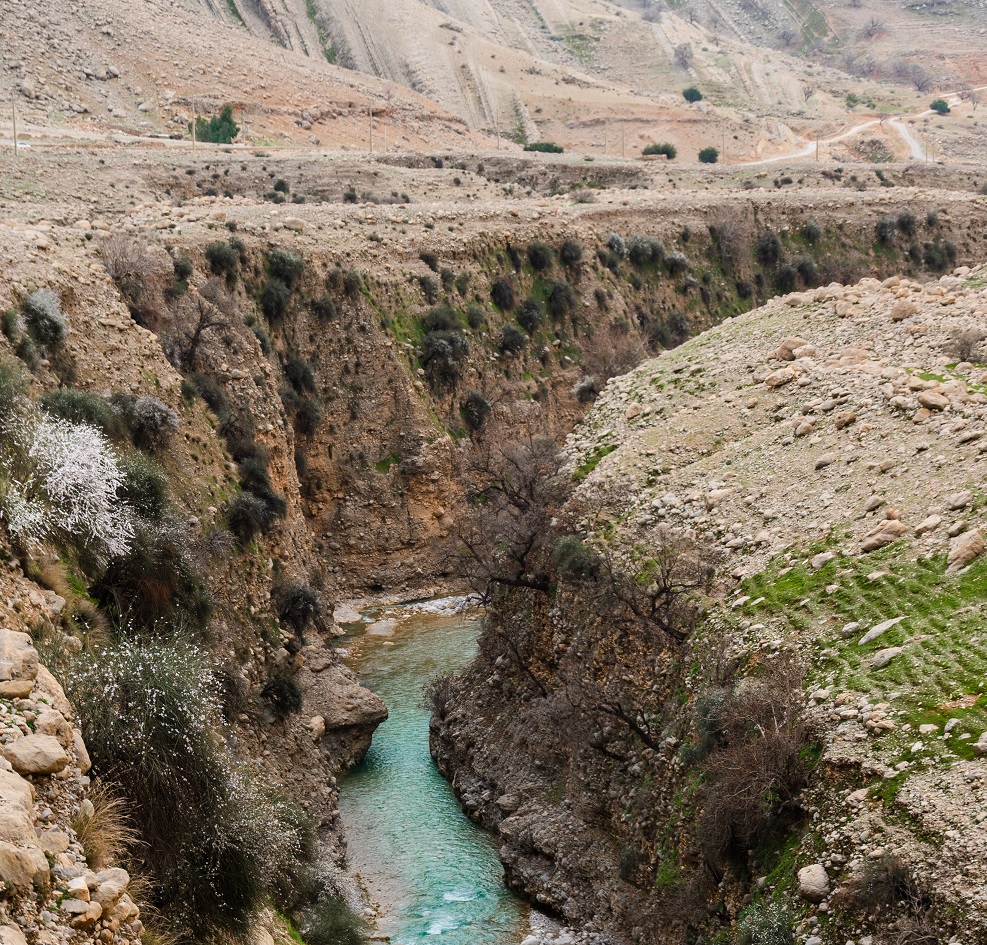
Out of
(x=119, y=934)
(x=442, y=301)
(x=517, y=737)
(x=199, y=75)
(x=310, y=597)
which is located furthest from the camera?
(x=199, y=75)

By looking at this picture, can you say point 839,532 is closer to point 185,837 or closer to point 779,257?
point 185,837

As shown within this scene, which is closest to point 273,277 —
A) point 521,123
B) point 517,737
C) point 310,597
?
point 310,597

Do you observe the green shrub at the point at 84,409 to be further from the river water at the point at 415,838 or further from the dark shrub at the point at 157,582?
the river water at the point at 415,838

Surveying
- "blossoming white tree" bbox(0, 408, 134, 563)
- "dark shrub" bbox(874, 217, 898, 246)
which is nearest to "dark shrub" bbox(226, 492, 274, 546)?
"blossoming white tree" bbox(0, 408, 134, 563)

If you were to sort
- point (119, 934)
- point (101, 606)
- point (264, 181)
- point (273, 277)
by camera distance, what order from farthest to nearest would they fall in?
1. point (264, 181)
2. point (273, 277)
3. point (101, 606)
4. point (119, 934)

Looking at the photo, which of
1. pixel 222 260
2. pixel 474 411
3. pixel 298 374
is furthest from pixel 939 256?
pixel 222 260

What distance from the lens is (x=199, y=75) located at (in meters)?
84.0

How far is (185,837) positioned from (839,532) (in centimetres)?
1360

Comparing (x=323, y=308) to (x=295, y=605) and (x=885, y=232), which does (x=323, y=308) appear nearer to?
(x=295, y=605)

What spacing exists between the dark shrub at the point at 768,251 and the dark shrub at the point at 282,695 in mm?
48667

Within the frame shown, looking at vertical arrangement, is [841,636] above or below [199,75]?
below

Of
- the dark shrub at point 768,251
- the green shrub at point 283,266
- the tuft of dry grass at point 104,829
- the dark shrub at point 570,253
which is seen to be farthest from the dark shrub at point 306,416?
the dark shrub at point 768,251

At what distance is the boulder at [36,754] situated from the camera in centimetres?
1312

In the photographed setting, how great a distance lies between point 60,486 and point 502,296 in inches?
1524
